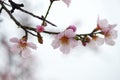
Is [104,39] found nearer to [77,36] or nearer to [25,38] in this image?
[77,36]

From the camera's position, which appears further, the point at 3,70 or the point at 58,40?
the point at 3,70

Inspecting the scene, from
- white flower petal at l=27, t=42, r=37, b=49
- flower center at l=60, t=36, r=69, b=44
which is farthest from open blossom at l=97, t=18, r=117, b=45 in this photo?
white flower petal at l=27, t=42, r=37, b=49

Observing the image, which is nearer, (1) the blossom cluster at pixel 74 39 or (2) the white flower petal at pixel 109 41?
(1) the blossom cluster at pixel 74 39

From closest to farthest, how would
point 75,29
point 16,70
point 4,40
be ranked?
point 75,29
point 4,40
point 16,70

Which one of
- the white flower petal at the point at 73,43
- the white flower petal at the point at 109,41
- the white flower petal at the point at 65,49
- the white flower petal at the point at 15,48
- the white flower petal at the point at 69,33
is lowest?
the white flower petal at the point at 15,48

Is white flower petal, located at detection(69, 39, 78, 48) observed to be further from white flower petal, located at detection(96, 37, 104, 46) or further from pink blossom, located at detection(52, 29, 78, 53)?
white flower petal, located at detection(96, 37, 104, 46)

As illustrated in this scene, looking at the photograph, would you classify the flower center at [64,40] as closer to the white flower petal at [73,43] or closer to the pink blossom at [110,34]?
the white flower petal at [73,43]

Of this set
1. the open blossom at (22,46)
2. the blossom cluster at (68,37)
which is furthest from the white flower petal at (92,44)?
the open blossom at (22,46)

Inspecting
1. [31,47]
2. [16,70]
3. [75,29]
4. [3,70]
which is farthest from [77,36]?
[3,70]
